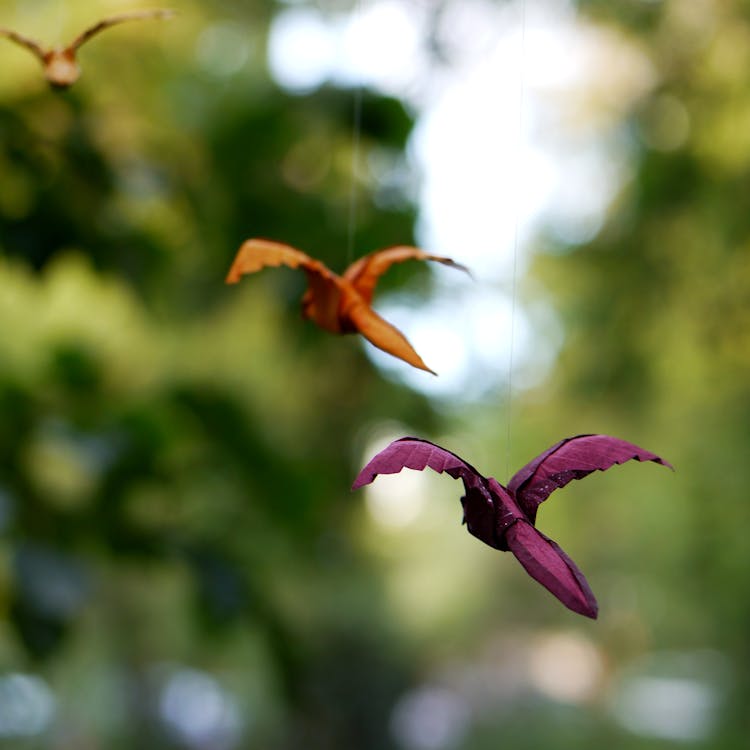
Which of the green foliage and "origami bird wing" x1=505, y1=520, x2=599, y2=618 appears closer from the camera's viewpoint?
"origami bird wing" x1=505, y1=520, x2=599, y2=618

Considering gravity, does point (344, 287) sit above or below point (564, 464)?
above

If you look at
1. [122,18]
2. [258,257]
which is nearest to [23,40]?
[122,18]

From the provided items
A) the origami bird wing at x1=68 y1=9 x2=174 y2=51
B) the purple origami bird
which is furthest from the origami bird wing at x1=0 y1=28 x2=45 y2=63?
the purple origami bird

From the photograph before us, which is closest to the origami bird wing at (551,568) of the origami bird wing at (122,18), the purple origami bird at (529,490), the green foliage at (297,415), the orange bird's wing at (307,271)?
the purple origami bird at (529,490)

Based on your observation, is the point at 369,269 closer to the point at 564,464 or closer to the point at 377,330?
the point at 377,330

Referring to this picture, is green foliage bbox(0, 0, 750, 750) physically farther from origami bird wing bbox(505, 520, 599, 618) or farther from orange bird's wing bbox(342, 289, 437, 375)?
origami bird wing bbox(505, 520, 599, 618)
